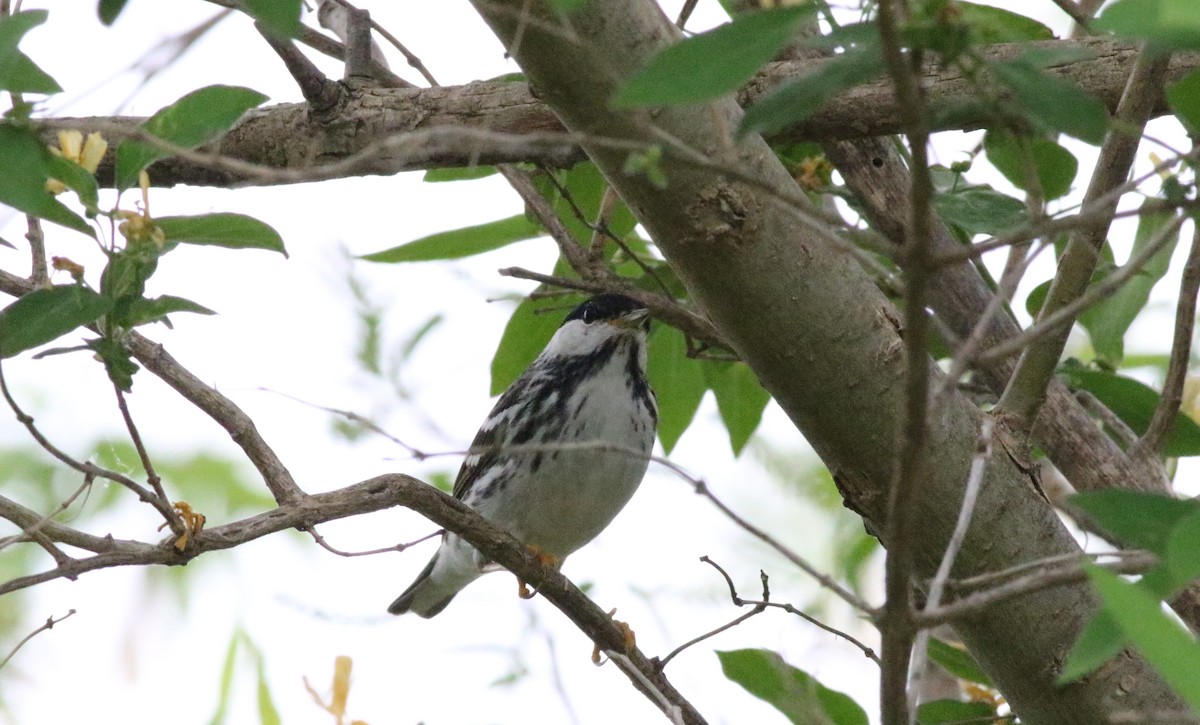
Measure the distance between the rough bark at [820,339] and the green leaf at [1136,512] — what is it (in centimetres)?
62

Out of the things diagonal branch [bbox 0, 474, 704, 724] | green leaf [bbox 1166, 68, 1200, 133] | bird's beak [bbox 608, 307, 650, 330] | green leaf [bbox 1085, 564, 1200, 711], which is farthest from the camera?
bird's beak [bbox 608, 307, 650, 330]

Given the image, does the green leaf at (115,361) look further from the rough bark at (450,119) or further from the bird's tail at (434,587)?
the bird's tail at (434,587)

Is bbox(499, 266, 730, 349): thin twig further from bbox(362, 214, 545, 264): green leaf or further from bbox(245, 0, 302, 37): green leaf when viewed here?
bbox(245, 0, 302, 37): green leaf

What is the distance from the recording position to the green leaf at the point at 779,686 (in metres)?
2.43

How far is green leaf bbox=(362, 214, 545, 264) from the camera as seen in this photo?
3.40 metres

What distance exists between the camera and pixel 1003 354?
1236mm

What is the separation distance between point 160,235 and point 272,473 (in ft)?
2.13

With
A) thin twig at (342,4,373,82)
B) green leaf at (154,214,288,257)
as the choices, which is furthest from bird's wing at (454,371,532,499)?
green leaf at (154,214,288,257)

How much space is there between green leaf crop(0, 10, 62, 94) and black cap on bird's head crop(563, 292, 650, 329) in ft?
9.88

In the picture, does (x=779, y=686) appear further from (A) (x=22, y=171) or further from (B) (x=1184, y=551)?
(A) (x=22, y=171)

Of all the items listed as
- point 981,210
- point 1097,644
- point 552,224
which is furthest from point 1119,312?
point 1097,644

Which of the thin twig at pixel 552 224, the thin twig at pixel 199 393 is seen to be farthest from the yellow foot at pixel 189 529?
the thin twig at pixel 552 224

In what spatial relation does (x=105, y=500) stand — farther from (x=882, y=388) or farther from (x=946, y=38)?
(x=946, y=38)

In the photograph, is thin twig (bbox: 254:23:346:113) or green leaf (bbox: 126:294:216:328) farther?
thin twig (bbox: 254:23:346:113)
